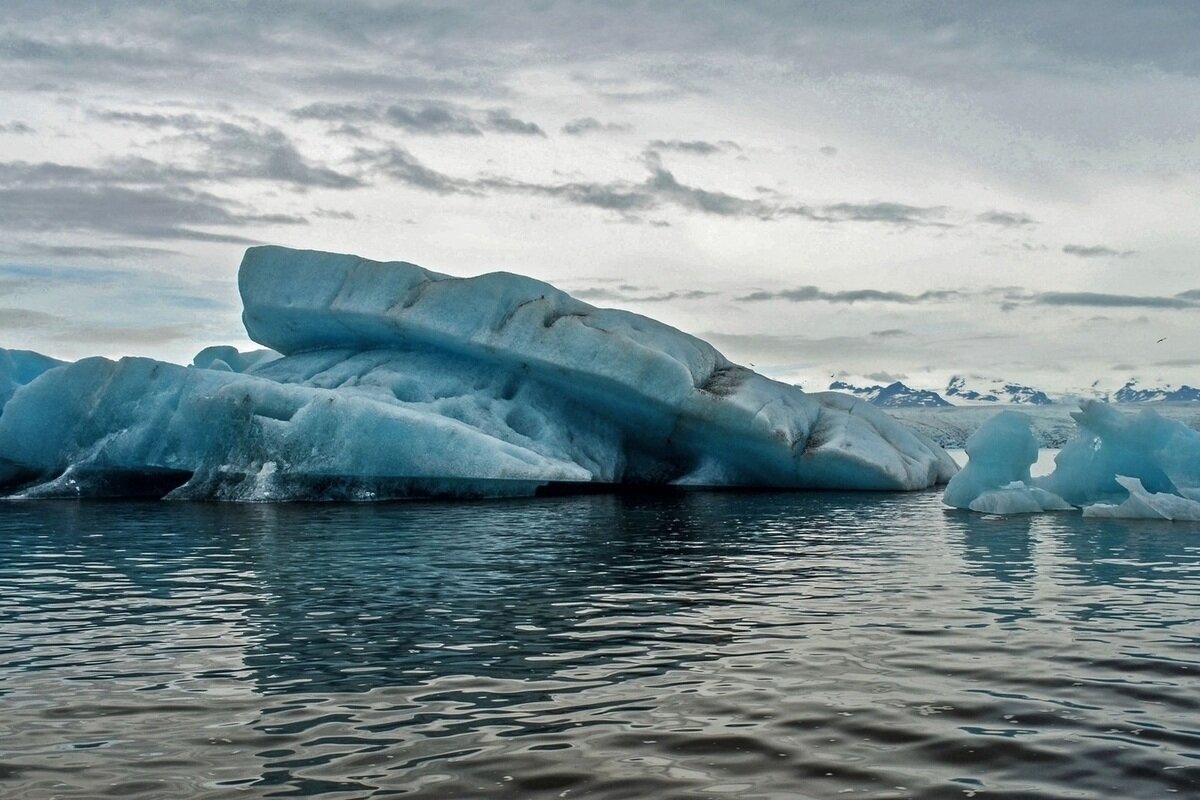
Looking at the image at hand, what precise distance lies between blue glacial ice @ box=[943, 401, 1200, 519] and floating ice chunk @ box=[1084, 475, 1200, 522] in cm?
2

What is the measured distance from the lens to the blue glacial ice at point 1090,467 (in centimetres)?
1878

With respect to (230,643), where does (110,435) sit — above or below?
above

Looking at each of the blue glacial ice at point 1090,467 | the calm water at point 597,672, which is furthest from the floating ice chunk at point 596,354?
the calm water at point 597,672

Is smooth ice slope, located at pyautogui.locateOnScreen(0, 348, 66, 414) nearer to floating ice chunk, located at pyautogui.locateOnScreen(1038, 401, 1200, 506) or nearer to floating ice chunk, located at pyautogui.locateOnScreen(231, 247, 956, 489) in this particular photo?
floating ice chunk, located at pyautogui.locateOnScreen(231, 247, 956, 489)

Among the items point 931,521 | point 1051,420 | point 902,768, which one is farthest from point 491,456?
point 1051,420

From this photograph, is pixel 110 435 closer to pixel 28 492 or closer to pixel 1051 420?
pixel 28 492

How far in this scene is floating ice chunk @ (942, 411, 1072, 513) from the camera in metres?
20.2

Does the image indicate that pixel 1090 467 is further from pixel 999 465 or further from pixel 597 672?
pixel 597 672

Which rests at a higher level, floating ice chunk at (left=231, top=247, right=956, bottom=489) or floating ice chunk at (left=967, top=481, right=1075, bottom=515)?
floating ice chunk at (left=231, top=247, right=956, bottom=489)

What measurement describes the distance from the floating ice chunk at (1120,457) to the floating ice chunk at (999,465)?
54 centimetres

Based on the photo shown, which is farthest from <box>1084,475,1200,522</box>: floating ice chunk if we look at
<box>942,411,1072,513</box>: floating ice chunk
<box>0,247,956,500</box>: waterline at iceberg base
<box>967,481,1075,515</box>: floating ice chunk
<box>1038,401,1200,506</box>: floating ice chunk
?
<box>0,247,956,500</box>: waterline at iceberg base

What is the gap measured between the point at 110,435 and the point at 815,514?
14074 millimetres

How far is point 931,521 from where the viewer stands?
17.4 metres

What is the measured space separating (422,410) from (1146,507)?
43.2 ft
